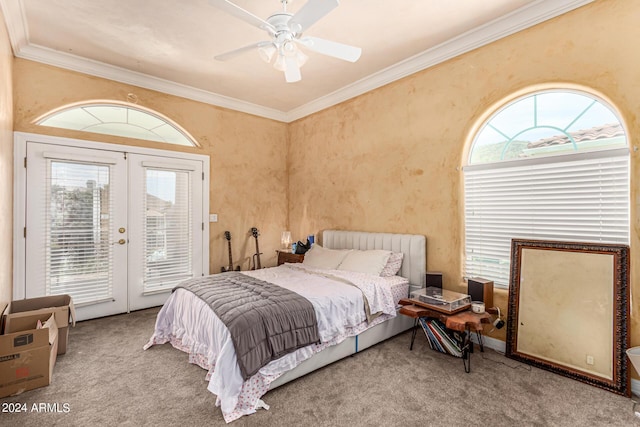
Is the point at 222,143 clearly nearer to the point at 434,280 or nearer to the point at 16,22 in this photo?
the point at 16,22

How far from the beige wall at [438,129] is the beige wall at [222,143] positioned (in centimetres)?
46

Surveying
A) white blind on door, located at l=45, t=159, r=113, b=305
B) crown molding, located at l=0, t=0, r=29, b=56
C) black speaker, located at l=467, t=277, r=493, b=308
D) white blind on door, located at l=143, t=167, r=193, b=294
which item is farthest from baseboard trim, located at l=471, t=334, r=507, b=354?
crown molding, located at l=0, t=0, r=29, b=56

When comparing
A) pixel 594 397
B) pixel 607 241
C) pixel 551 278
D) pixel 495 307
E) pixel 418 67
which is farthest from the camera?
pixel 418 67

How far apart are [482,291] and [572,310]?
0.66 metres

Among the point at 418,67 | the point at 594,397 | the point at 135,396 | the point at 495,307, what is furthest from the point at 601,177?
the point at 135,396

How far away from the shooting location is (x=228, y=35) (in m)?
3.18

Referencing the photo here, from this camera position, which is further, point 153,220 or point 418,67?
point 153,220

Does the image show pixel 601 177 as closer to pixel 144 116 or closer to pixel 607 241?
pixel 607 241

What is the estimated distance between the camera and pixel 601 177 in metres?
2.50

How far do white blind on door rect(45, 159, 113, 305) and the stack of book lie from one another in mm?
3921

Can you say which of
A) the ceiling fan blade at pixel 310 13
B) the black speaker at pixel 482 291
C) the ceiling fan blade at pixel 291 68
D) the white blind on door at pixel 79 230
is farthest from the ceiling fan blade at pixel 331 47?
the white blind on door at pixel 79 230

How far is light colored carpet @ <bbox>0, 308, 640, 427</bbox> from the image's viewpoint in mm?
2014

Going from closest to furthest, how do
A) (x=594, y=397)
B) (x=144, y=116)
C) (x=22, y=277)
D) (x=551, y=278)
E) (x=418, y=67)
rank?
(x=594, y=397), (x=551, y=278), (x=22, y=277), (x=418, y=67), (x=144, y=116)

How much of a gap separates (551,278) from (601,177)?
92 centimetres
